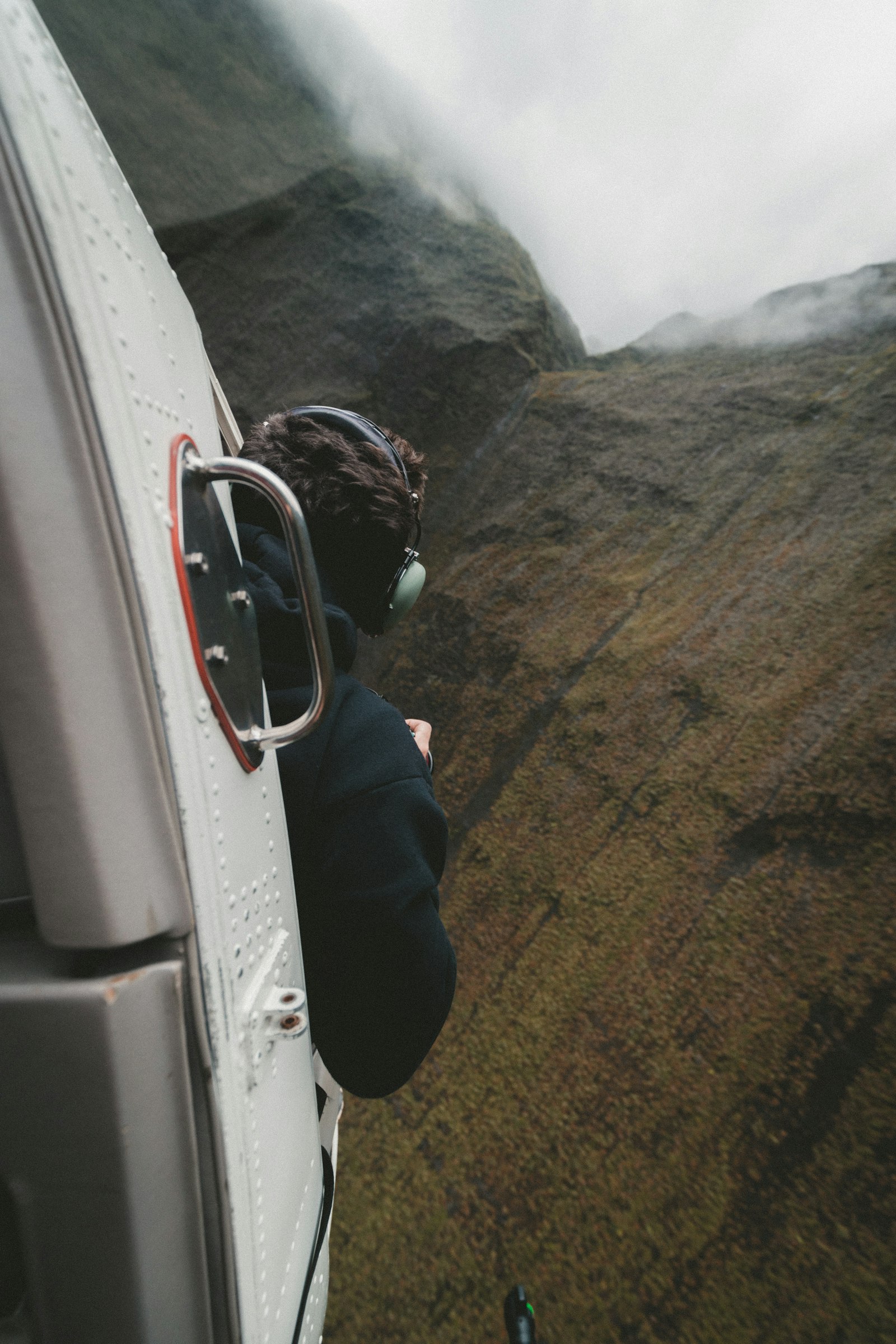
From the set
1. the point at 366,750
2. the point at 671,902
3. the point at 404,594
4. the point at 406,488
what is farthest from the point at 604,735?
the point at 366,750

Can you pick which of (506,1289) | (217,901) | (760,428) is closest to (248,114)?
(760,428)

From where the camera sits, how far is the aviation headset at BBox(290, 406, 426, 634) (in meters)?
1.40

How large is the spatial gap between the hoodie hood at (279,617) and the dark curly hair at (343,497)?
0.11m

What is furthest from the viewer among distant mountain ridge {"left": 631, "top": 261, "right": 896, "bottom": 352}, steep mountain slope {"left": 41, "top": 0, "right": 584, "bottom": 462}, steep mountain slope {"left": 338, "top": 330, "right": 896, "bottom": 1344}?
steep mountain slope {"left": 41, "top": 0, "right": 584, "bottom": 462}

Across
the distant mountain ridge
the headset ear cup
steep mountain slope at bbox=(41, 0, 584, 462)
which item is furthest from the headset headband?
the distant mountain ridge

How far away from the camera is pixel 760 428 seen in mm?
4305

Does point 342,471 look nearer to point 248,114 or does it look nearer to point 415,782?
point 415,782

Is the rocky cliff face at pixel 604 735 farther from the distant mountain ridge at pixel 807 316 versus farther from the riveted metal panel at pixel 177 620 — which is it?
the riveted metal panel at pixel 177 620

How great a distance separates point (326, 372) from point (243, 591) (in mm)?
5207

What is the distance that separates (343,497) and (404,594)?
0.33 m

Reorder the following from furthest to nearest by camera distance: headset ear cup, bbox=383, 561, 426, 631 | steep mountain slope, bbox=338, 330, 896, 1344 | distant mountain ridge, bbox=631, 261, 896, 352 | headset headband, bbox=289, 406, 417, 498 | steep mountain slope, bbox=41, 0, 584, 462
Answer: steep mountain slope, bbox=41, 0, 584, 462
distant mountain ridge, bbox=631, 261, 896, 352
steep mountain slope, bbox=338, 330, 896, 1344
headset ear cup, bbox=383, 561, 426, 631
headset headband, bbox=289, 406, 417, 498

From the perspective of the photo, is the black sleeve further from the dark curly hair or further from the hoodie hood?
the dark curly hair

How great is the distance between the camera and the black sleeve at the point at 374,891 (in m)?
1.10

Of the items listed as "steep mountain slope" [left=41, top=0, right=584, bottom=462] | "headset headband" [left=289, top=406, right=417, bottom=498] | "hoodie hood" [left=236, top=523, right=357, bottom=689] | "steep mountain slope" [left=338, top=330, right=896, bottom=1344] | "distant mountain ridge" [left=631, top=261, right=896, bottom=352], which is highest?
"steep mountain slope" [left=41, top=0, right=584, bottom=462]
